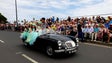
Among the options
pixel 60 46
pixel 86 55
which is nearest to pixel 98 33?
pixel 86 55

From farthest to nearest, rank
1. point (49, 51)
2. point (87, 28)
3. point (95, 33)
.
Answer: point (87, 28) < point (95, 33) < point (49, 51)

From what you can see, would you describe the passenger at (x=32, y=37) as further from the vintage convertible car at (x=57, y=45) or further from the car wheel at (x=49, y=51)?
the car wheel at (x=49, y=51)

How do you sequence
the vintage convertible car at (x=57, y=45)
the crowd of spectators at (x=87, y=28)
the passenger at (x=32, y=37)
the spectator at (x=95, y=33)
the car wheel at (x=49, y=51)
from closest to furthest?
the vintage convertible car at (x=57, y=45) → the car wheel at (x=49, y=51) → the passenger at (x=32, y=37) → the crowd of spectators at (x=87, y=28) → the spectator at (x=95, y=33)

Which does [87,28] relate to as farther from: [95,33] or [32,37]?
[32,37]

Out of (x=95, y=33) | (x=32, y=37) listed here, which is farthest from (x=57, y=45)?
(x=95, y=33)

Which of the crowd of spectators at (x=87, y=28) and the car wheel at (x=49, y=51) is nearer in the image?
the car wheel at (x=49, y=51)

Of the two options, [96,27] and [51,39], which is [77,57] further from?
[96,27]

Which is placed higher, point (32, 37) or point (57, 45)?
point (32, 37)

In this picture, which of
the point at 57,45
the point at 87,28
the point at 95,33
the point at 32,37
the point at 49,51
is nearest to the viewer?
the point at 57,45

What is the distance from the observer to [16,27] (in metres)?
32.2

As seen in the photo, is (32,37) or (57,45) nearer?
(57,45)

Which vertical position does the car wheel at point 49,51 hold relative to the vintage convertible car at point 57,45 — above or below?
below

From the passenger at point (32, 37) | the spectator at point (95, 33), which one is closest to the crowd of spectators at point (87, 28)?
the spectator at point (95, 33)

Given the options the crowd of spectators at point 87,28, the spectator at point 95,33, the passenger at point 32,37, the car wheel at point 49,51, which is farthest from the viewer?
the spectator at point 95,33
